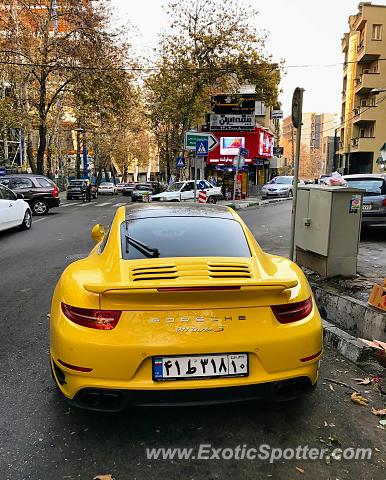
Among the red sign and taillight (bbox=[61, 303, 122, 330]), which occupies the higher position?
the red sign

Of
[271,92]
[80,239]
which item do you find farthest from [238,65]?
[80,239]

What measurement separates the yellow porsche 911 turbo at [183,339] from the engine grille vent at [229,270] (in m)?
0.01

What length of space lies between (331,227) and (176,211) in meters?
2.59

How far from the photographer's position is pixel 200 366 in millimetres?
2711

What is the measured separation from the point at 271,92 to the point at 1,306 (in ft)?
88.7

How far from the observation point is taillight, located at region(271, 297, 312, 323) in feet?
9.36

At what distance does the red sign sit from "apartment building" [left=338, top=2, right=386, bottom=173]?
11.7m

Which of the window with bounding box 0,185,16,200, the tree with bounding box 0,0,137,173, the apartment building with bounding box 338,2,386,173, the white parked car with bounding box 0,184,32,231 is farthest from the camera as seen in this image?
the apartment building with bounding box 338,2,386,173

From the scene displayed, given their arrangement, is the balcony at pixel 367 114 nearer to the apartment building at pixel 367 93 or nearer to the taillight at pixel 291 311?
the apartment building at pixel 367 93

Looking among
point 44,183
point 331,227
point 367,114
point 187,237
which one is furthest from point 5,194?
point 367,114

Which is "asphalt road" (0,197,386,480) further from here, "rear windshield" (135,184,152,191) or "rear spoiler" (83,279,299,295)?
"rear windshield" (135,184,152,191)

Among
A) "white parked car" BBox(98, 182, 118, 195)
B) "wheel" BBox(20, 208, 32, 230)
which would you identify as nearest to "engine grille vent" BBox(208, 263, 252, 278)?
"wheel" BBox(20, 208, 32, 230)

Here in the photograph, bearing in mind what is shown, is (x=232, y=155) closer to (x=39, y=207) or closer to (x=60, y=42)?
(x=60, y=42)

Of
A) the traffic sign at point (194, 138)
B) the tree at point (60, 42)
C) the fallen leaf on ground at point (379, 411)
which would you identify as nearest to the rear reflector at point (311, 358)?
the fallen leaf on ground at point (379, 411)
